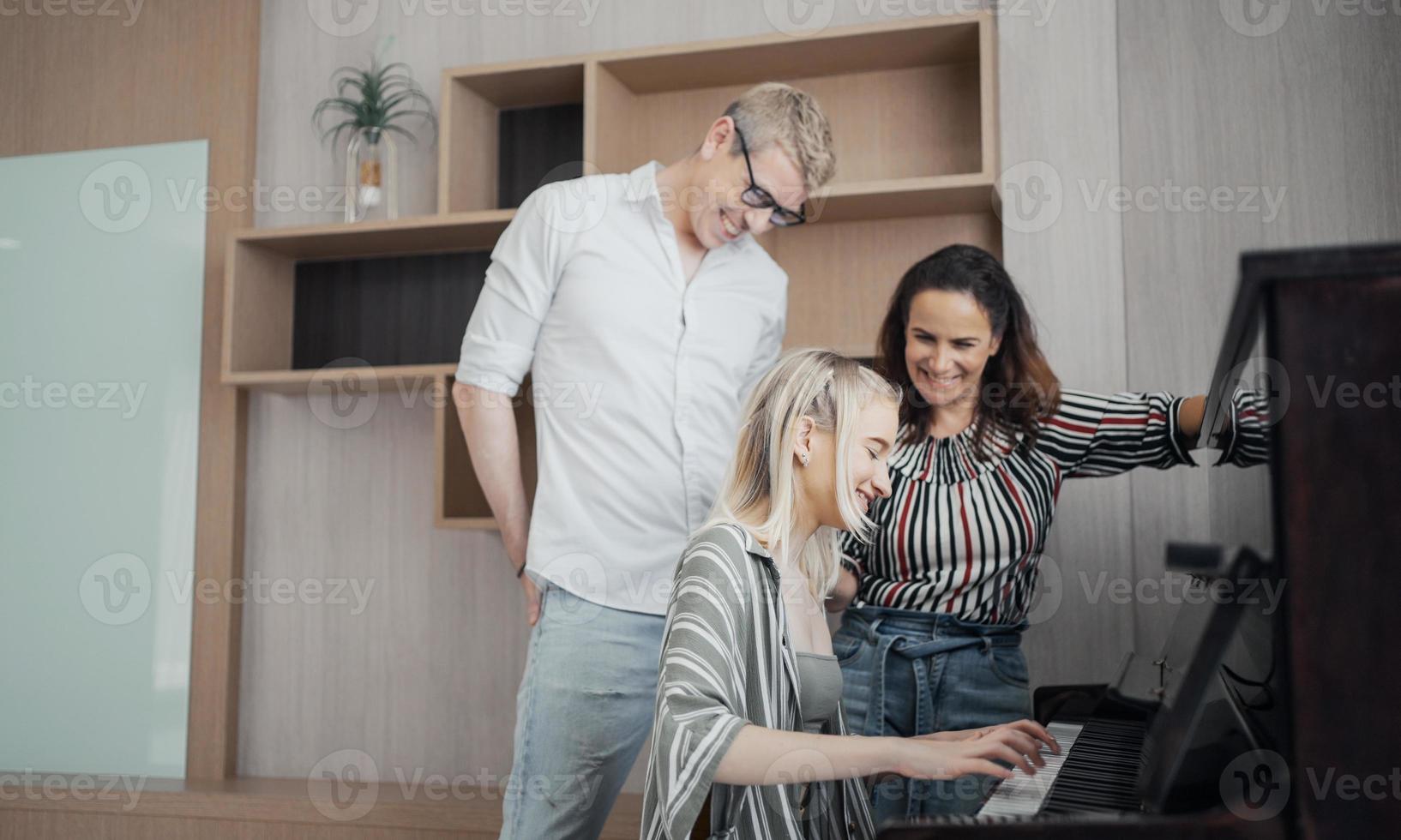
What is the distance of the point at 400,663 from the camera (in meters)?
2.93

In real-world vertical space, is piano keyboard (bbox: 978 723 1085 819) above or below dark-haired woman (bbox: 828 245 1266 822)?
below

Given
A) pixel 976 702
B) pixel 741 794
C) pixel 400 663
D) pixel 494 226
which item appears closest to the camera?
pixel 741 794

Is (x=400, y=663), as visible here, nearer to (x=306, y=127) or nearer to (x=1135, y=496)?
(x=306, y=127)

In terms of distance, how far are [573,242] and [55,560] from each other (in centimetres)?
206

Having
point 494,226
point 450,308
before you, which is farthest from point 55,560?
point 494,226

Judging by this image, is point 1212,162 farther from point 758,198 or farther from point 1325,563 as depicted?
point 1325,563

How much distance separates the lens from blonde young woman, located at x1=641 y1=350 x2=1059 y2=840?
1166 mm

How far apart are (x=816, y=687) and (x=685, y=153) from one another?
5.67ft
